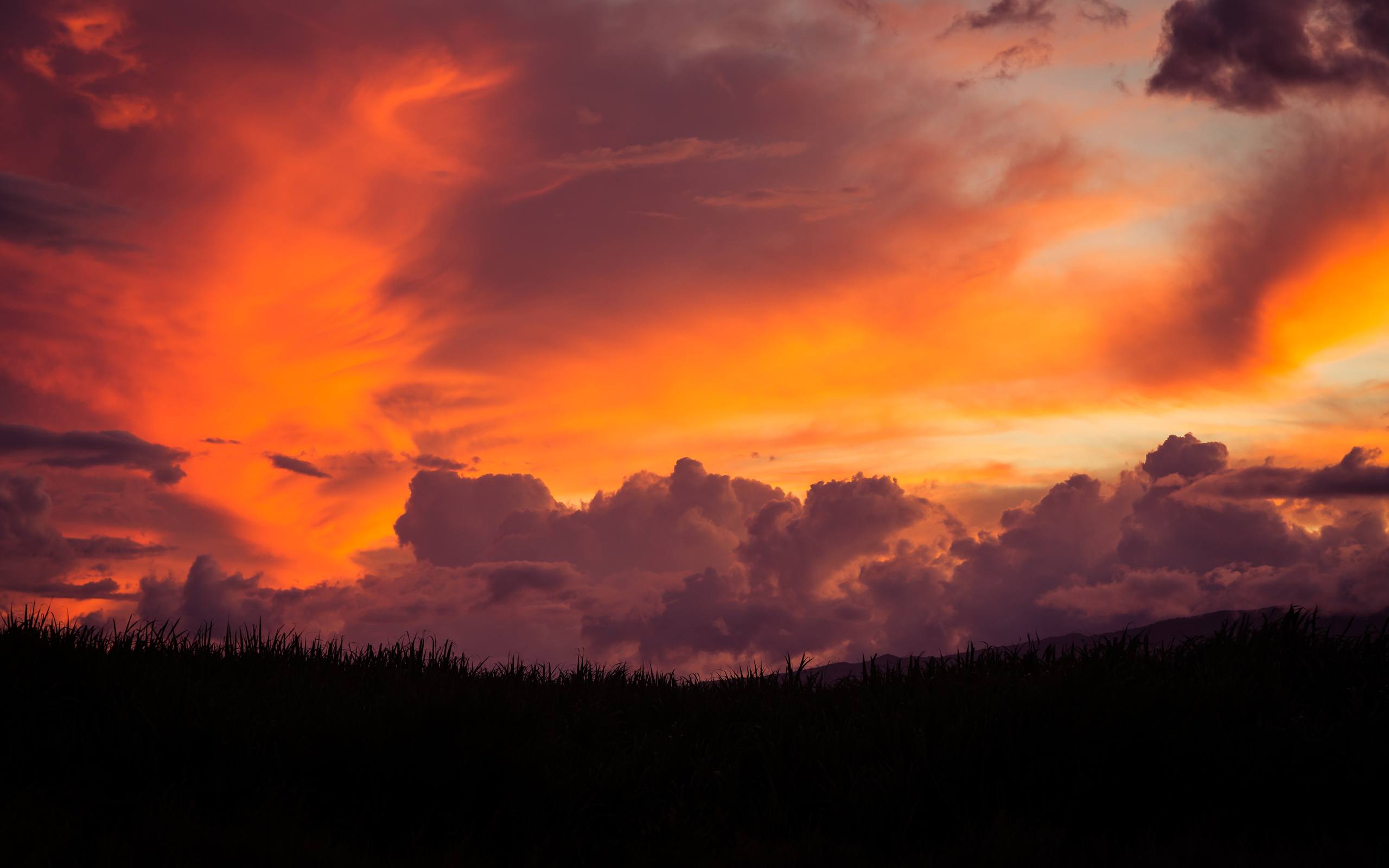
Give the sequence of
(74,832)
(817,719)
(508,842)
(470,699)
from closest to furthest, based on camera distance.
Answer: (74,832)
(508,842)
(470,699)
(817,719)

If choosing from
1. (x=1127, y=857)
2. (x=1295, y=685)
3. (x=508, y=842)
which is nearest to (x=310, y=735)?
(x=508, y=842)

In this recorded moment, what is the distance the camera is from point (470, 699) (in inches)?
405

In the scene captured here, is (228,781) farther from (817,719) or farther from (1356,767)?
(1356,767)

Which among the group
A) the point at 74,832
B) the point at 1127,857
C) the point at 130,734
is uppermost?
the point at 130,734

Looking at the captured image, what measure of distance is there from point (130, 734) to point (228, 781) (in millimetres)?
1273

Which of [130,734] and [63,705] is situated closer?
[130,734]

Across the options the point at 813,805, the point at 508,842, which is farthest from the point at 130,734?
the point at 813,805

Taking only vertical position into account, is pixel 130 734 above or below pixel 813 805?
above

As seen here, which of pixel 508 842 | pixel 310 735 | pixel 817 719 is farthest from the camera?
pixel 817 719

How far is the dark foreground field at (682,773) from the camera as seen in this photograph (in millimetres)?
8578

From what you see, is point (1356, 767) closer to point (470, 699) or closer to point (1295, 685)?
point (1295, 685)

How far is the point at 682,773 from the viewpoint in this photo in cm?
1023

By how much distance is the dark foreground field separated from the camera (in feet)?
28.1

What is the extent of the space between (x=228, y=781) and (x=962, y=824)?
21.5ft
